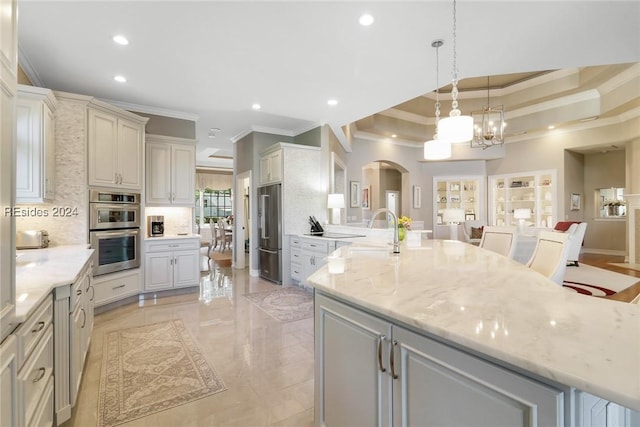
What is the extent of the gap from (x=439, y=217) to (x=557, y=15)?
7016 mm

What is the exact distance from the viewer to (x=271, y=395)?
2076mm

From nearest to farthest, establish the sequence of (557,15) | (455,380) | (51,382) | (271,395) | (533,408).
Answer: (533,408) < (455,380) < (51,382) < (271,395) < (557,15)

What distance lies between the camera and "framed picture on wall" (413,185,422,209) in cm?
890

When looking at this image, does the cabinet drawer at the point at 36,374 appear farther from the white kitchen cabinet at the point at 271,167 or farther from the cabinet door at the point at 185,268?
the white kitchen cabinet at the point at 271,167

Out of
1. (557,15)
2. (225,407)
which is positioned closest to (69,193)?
(225,407)

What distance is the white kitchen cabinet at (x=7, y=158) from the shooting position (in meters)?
1.10

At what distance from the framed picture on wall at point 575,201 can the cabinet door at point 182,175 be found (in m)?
9.03

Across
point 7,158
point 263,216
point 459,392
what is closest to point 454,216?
point 263,216

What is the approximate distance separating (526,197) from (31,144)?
1009cm

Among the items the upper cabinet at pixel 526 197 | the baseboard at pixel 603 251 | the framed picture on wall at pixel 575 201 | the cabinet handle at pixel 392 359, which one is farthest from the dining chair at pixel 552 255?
the baseboard at pixel 603 251

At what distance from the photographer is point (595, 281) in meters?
5.06

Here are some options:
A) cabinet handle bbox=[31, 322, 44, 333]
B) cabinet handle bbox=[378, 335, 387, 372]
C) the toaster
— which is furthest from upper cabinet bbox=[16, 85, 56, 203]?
cabinet handle bbox=[378, 335, 387, 372]

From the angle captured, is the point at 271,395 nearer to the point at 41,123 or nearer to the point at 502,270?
the point at 502,270

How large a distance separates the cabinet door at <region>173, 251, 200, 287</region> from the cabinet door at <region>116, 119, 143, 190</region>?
1149mm
